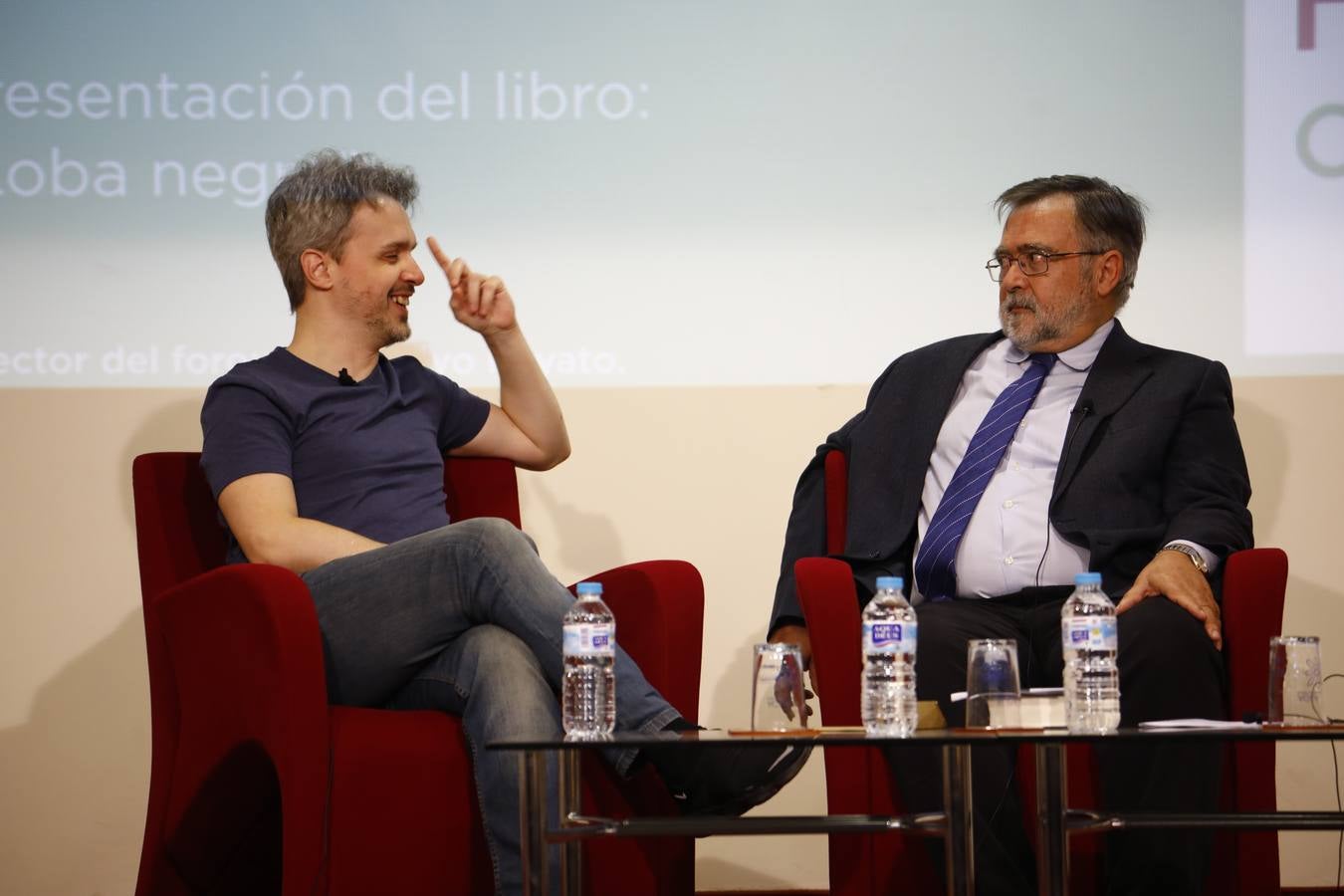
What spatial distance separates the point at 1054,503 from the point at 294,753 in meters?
1.40

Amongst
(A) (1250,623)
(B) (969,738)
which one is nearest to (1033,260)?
(A) (1250,623)

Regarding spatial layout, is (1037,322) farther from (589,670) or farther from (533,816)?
(533,816)

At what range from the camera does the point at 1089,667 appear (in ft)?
6.85

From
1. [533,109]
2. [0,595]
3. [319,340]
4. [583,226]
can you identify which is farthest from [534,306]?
[0,595]

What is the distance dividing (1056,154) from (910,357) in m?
0.70

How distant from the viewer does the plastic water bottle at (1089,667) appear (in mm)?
1994

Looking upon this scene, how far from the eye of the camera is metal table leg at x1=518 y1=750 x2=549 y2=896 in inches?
76.2

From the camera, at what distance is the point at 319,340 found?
9.43 ft

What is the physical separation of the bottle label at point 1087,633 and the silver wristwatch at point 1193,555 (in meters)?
0.63

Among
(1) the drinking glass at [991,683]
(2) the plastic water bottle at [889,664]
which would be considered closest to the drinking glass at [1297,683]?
(1) the drinking glass at [991,683]

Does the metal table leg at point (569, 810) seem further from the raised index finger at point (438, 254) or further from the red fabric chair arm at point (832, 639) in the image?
the raised index finger at point (438, 254)

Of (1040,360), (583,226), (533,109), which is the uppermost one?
(533,109)

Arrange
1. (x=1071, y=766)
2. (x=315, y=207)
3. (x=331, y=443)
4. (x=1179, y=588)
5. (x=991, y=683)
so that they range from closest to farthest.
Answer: (x=991, y=683) → (x=1071, y=766) → (x=1179, y=588) → (x=331, y=443) → (x=315, y=207)

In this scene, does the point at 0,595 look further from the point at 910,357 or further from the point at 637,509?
the point at 910,357
